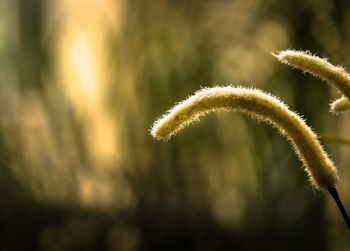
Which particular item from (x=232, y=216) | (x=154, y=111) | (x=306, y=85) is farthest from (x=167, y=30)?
(x=232, y=216)

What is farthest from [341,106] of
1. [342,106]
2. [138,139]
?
[138,139]

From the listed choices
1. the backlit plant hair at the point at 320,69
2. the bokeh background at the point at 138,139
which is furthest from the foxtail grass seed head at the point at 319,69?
the bokeh background at the point at 138,139

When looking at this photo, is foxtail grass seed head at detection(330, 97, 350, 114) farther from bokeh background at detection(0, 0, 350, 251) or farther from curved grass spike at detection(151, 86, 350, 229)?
bokeh background at detection(0, 0, 350, 251)

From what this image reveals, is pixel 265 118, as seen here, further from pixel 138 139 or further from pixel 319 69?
pixel 138 139

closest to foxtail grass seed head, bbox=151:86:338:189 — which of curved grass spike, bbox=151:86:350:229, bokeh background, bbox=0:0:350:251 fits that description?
curved grass spike, bbox=151:86:350:229

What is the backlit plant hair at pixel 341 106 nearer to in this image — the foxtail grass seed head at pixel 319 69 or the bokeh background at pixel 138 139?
the foxtail grass seed head at pixel 319 69

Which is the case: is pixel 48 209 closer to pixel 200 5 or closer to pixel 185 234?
pixel 185 234

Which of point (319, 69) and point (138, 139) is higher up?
point (138, 139)
